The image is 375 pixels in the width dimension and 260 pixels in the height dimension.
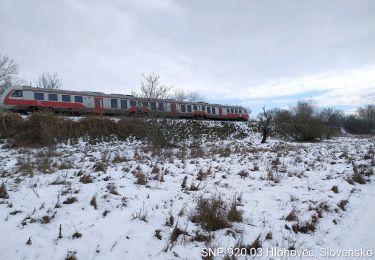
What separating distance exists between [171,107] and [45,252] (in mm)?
17088

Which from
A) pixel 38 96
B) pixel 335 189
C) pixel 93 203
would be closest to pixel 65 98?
pixel 38 96

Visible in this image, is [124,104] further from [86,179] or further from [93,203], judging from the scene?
[93,203]

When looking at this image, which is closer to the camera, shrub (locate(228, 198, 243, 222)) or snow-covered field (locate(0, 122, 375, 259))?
snow-covered field (locate(0, 122, 375, 259))

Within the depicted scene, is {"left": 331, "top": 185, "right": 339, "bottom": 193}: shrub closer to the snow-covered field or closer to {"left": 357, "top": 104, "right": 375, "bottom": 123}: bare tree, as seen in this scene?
the snow-covered field

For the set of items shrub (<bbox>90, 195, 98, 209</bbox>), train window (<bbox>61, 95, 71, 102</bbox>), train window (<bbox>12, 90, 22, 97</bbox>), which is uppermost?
train window (<bbox>12, 90, 22, 97</bbox>)

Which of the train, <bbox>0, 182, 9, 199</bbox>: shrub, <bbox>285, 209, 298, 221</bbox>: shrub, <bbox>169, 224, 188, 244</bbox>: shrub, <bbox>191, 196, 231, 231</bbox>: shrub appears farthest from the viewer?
the train

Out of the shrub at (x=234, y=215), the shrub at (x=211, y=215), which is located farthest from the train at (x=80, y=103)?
the shrub at (x=234, y=215)

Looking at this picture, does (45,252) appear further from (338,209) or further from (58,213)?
(338,209)

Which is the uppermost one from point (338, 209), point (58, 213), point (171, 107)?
point (171, 107)

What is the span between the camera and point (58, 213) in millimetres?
4406

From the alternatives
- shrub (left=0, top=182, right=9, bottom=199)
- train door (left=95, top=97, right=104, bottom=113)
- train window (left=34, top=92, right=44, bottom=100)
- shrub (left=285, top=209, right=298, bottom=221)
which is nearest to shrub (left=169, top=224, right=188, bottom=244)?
shrub (left=285, top=209, right=298, bottom=221)

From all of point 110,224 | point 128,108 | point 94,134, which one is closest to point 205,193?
point 110,224

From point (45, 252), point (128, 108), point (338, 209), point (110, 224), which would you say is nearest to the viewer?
point (45, 252)

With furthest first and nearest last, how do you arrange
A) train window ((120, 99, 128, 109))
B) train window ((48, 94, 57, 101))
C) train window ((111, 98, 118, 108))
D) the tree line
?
the tree line → train window ((120, 99, 128, 109)) → train window ((111, 98, 118, 108)) → train window ((48, 94, 57, 101))
